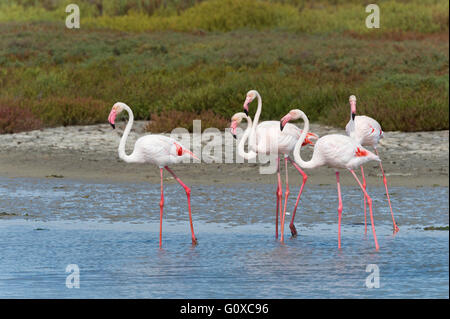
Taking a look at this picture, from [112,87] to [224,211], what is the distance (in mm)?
10564

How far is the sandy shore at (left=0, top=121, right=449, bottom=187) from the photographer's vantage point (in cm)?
1328

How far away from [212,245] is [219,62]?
55.1 ft

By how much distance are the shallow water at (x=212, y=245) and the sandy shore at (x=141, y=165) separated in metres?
0.77

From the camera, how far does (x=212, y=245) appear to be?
8734 mm

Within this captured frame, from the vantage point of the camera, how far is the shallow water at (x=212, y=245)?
706 centimetres

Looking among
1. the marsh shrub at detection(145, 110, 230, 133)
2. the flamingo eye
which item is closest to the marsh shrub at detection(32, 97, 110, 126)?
the marsh shrub at detection(145, 110, 230, 133)

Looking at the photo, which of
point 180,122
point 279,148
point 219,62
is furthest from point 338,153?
point 219,62

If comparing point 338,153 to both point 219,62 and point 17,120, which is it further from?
point 219,62

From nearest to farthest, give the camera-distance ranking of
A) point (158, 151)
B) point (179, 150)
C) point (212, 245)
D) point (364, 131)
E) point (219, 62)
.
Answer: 1. point (212, 245)
2. point (158, 151)
3. point (179, 150)
4. point (364, 131)
5. point (219, 62)

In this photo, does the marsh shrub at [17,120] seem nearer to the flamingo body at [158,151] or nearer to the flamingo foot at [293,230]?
the flamingo body at [158,151]

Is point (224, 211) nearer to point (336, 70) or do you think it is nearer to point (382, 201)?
point (382, 201)

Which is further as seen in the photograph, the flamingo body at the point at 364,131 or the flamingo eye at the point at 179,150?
the flamingo body at the point at 364,131

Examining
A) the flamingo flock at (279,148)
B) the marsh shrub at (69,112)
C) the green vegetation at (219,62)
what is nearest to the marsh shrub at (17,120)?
the green vegetation at (219,62)

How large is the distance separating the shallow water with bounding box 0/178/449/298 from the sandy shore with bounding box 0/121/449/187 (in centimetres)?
77
